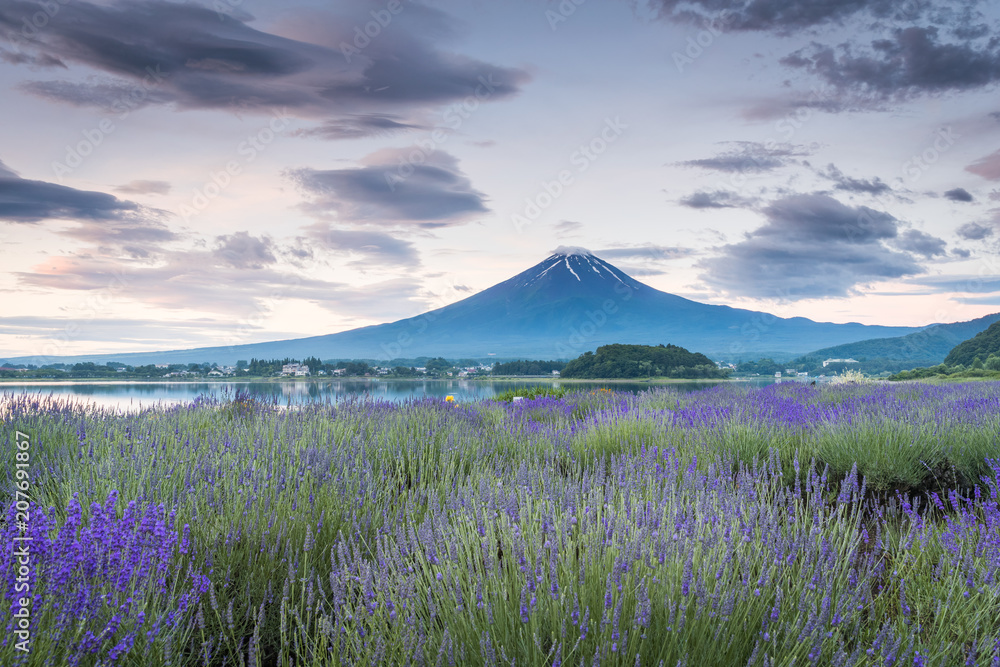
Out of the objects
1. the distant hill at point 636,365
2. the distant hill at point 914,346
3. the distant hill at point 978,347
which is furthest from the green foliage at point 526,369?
the distant hill at point 914,346

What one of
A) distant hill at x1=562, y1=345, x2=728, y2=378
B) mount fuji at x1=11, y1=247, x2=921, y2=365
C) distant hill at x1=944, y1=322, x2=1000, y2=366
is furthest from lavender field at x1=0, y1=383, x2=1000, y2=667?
mount fuji at x1=11, y1=247, x2=921, y2=365

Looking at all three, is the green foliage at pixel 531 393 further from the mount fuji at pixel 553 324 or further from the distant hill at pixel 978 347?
Answer: the mount fuji at pixel 553 324

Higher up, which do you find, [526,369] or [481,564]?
[481,564]

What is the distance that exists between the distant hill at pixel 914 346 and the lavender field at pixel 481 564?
91250 millimetres

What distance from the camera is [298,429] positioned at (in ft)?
15.7

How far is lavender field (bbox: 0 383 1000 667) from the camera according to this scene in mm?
1630

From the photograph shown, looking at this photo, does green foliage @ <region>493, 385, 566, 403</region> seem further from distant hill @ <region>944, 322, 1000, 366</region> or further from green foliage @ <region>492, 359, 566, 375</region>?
green foliage @ <region>492, 359, 566, 375</region>

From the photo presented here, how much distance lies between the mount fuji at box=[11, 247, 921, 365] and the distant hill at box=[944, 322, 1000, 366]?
332ft

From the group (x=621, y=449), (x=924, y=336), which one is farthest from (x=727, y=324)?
(x=621, y=449)

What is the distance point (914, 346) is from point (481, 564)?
130693 millimetres

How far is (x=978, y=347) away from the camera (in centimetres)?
3688

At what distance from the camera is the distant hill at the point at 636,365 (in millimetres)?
49500

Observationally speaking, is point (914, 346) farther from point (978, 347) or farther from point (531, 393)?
point (531, 393)

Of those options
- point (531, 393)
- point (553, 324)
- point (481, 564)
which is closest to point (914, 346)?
point (553, 324)
